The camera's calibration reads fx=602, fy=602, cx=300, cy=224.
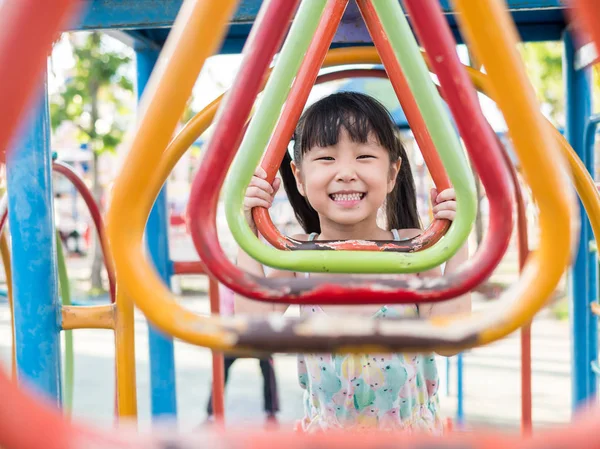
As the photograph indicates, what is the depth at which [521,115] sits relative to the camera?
300 millimetres

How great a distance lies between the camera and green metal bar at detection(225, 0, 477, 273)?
0.46 m

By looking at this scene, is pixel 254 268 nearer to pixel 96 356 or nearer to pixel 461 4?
pixel 461 4

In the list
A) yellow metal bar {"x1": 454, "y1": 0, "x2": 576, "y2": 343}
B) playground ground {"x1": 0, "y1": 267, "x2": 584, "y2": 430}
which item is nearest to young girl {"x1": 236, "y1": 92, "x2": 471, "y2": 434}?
yellow metal bar {"x1": 454, "y1": 0, "x2": 576, "y2": 343}

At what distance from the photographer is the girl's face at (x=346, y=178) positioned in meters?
0.90

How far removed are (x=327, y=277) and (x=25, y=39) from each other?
0.74 ft

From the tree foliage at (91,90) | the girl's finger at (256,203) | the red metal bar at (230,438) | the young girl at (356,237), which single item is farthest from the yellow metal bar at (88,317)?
the tree foliage at (91,90)

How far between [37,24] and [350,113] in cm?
77

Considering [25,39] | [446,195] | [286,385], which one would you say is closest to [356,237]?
[446,195]

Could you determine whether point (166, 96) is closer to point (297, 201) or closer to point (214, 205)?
point (214, 205)

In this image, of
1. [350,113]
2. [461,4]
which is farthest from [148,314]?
[350,113]

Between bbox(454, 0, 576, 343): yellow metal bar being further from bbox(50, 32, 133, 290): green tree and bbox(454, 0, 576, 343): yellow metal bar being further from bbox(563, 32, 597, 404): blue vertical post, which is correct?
bbox(50, 32, 133, 290): green tree

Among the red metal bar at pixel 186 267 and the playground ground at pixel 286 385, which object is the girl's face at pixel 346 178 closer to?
the red metal bar at pixel 186 267

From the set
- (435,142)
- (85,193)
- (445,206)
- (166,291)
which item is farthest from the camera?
(85,193)

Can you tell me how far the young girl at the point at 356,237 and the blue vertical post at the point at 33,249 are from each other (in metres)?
0.28
